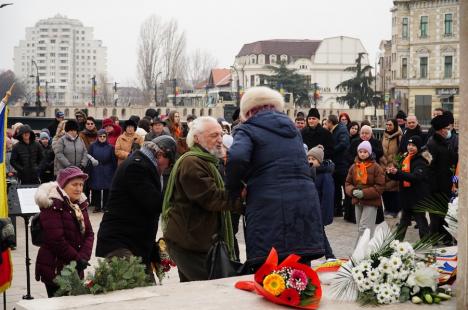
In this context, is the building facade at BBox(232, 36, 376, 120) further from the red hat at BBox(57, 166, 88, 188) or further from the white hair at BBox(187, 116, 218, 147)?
the white hair at BBox(187, 116, 218, 147)

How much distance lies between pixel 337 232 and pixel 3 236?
8.97m

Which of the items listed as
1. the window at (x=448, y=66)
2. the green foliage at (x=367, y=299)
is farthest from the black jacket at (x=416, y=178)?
the window at (x=448, y=66)

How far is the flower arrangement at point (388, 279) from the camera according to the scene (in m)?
5.50

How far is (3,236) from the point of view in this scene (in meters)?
7.07

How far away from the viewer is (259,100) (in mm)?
6480

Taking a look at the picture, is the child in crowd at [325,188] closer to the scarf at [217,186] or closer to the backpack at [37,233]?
the scarf at [217,186]

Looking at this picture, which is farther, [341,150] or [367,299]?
[341,150]

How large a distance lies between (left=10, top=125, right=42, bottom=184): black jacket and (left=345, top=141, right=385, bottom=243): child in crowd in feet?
22.2

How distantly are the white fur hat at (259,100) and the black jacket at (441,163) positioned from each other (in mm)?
7140

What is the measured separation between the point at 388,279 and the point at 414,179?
8165 millimetres

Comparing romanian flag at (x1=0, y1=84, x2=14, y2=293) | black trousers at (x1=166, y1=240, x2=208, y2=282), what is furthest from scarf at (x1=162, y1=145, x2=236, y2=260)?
romanian flag at (x1=0, y1=84, x2=14, y2=293)

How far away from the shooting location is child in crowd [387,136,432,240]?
13516 millimetres

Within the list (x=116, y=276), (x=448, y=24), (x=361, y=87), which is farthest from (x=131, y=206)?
(x=361, y=87)

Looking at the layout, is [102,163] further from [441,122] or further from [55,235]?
[55,235]
